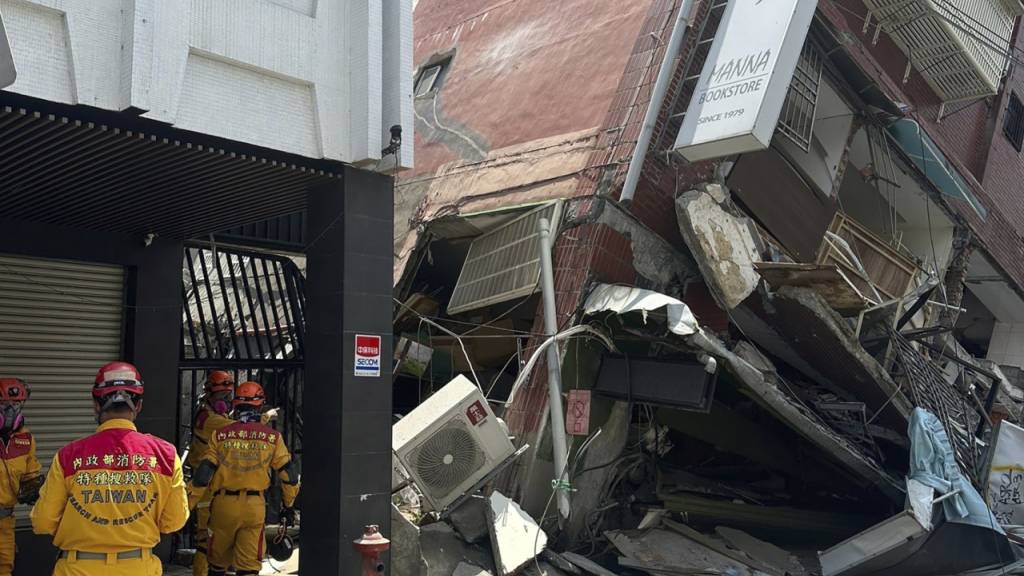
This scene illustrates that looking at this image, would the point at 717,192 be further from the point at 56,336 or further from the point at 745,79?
the point at 56,336

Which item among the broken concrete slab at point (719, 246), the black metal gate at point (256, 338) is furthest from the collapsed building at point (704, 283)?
the black metal gate at point (256, 338)

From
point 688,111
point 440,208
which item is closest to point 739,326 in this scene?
point 688,111

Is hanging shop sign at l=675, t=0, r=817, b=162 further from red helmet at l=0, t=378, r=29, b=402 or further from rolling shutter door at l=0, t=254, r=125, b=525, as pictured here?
red helmet at l=0, t=378, r=29, b=402

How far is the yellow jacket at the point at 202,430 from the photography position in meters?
8.88

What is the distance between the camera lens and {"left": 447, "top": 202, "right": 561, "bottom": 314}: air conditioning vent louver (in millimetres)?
10586

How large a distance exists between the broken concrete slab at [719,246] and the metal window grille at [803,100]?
1.53 meters

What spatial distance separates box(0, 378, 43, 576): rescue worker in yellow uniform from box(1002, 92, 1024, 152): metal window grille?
16820 millimetres

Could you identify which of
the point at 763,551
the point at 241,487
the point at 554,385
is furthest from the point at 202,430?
the point at 763,551

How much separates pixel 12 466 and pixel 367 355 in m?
2.58

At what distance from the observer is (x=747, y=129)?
9500 millimetres

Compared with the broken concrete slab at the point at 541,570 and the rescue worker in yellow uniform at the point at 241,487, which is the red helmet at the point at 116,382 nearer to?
the rescue worker in yellow uniform at the point at 241,487

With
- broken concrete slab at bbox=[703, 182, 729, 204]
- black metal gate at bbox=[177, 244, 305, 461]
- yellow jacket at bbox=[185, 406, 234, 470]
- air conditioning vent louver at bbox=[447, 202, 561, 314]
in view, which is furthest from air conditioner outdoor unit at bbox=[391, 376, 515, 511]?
broken concrete slab at bbox=[703, 182, 729, 204]

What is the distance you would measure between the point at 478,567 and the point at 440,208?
6.06m

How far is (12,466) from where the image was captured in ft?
20.9
